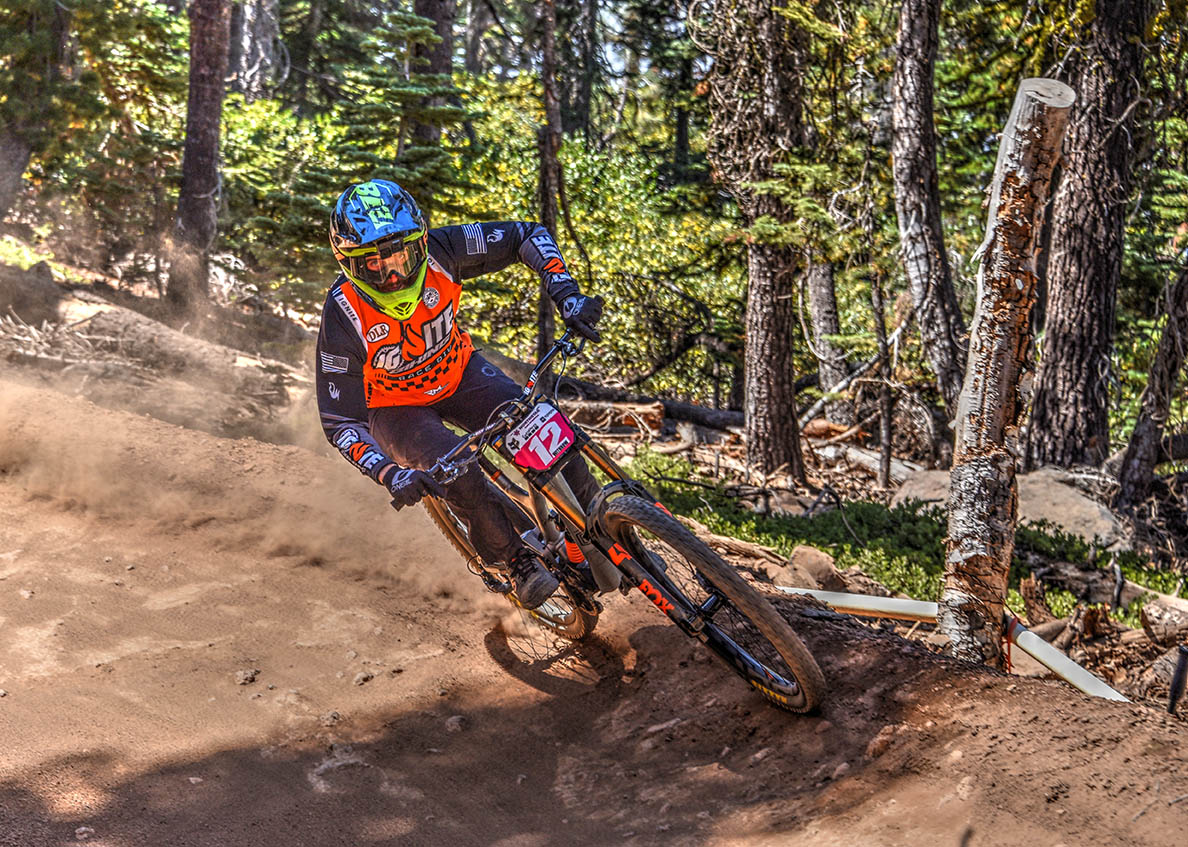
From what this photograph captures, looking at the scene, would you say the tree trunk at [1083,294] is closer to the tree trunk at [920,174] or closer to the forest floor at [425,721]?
the tree trunk at [920,174]

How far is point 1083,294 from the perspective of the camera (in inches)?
463

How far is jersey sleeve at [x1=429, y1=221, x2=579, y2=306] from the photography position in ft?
18.5

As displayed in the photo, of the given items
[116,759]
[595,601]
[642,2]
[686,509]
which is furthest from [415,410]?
[642,2]

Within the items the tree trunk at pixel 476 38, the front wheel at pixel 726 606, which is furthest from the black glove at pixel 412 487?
the tree trunk at pixel 476 38

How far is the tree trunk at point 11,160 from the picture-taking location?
14.5 meters

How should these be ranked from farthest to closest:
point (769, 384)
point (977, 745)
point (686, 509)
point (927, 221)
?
point (769, 384), point (686, 509), point (927, 221), point (977, 745)

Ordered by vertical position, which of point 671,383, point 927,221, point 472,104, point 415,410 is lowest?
point 671,383

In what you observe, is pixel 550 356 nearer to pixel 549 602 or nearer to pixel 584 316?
pixel 584 316

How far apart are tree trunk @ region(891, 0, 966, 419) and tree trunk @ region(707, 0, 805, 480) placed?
6.49ft

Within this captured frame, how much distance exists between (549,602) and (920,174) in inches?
237

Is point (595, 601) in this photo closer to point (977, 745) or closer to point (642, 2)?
→ point (977, 745)

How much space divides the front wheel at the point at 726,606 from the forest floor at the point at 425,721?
0.60 ft

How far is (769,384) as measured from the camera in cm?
1255

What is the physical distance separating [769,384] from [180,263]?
8.80m
